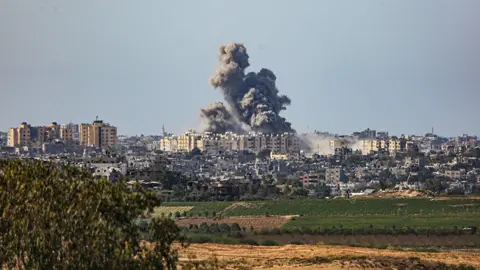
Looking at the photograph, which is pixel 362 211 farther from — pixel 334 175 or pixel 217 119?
pixel 217 119

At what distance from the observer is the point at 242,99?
17388cm

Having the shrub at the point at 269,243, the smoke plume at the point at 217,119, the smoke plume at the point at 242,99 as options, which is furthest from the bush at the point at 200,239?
the smoke plume at the point at 217,119

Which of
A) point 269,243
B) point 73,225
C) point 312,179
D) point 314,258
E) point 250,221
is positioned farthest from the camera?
point 312,179

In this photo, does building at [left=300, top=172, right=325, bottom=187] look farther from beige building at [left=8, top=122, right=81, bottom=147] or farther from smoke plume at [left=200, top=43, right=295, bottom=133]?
beige building at [left=8, top=122, right=81, bottom=147]

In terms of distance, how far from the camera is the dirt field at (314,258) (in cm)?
4047

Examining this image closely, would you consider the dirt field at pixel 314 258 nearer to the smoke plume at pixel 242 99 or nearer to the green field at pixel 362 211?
the green field at pixel 362 211

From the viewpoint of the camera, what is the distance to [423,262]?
41.9 meters

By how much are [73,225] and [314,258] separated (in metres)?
17.2

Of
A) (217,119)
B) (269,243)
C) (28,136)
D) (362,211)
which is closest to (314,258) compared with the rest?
(269,243)

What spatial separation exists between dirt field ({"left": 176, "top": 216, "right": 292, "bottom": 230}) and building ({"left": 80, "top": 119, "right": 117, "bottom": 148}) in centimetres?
11946

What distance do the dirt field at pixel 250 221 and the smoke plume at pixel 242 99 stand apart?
306 feet

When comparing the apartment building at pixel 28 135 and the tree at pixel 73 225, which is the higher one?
the apartment building at pixel 28 135

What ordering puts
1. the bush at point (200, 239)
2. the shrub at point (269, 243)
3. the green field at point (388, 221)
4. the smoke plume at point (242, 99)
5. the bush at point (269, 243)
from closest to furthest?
the bush at point (200, 239) < the bush at point (269, 243) < the shrub at point (269, 243) < the green field at point (388, 221) < the smoke plume at point (242, 99)

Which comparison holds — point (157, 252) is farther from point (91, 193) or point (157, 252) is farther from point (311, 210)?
point (311, 210)
